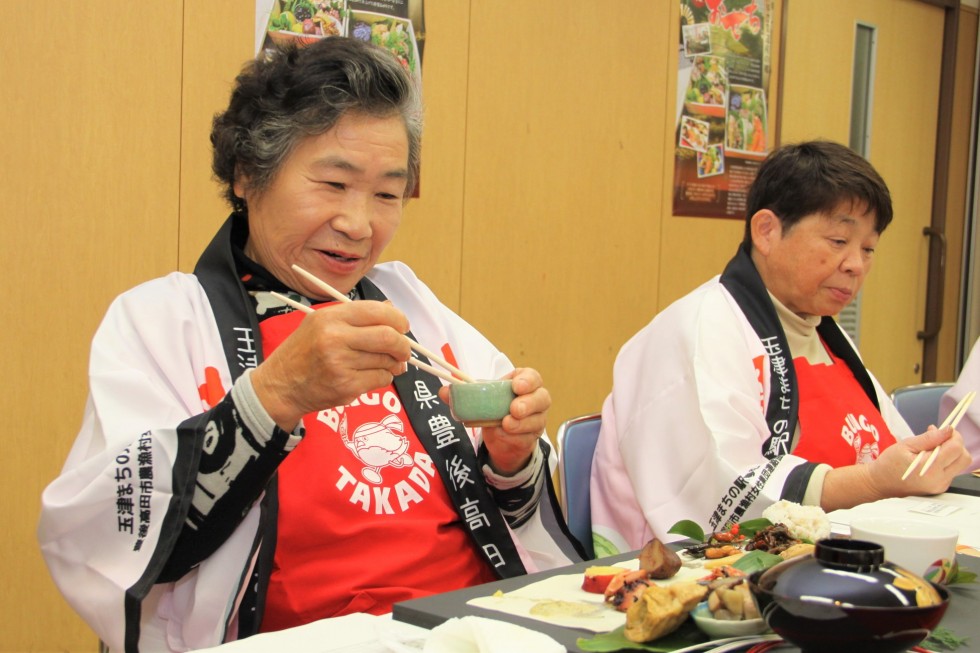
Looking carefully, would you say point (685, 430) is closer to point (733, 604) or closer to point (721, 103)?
point (733, 604)

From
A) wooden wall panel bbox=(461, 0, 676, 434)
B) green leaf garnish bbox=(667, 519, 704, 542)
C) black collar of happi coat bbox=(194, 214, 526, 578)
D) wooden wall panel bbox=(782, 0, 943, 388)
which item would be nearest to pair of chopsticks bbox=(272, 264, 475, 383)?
black collar of happi coat bbox=(194, 214, 526, 578)

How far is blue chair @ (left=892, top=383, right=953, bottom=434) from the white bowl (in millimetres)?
2213

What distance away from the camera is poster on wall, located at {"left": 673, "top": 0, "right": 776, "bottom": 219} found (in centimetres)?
439

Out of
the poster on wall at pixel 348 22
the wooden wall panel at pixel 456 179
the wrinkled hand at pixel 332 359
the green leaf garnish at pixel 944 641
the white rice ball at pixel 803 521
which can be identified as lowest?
the green leaf garnish at pixel 944 641

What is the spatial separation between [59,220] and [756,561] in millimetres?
2173

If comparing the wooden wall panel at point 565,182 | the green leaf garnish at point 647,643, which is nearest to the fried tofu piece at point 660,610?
A: the green leaf garnish at point 647,643

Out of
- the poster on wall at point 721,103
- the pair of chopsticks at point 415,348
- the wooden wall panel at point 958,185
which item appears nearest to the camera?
the pair of chopsticks at point 415,348

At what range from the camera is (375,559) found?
1636 mm

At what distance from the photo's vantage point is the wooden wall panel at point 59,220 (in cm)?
266

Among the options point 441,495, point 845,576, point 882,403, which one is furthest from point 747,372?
point 845,576

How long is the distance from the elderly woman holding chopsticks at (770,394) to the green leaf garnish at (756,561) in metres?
0.72

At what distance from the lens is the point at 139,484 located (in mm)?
1416

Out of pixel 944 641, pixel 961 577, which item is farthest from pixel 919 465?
pixel 944 641

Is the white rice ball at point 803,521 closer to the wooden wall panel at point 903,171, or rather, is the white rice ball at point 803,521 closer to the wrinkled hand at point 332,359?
the wrinkled hand at point 332,359
